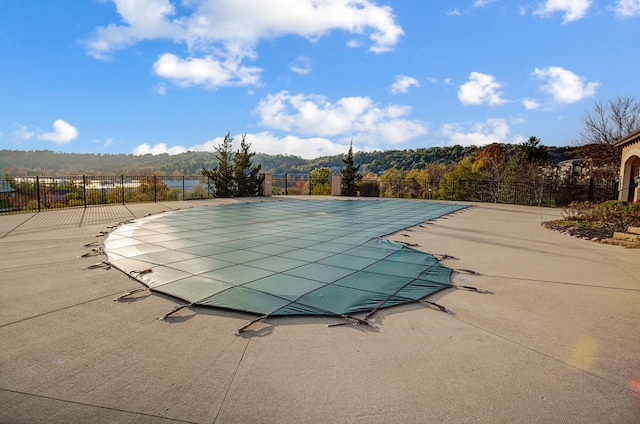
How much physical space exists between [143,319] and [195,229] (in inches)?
202

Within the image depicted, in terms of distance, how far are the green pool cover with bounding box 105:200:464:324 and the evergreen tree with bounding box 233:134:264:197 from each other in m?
11.2

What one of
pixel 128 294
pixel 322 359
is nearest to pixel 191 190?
pixel 128 294

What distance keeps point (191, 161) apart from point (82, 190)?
1658 centimetres

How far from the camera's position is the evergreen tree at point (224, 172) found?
19.2m

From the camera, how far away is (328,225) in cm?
898

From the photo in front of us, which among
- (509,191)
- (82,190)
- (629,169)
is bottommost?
(82,190)

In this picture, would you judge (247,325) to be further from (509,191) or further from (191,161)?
(191,161)

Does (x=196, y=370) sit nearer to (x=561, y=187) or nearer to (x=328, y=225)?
(x=328, y=225)

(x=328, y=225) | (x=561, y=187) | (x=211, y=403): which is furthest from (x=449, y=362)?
(x=561, y=187)

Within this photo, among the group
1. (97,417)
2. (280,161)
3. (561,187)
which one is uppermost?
(280,161)

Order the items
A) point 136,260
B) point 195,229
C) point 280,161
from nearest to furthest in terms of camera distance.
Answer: point 136,260
point 195,229
point 280,161

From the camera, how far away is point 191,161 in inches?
1208

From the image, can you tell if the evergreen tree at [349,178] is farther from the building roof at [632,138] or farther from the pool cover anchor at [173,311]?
the pool cover anchor at [173,311]

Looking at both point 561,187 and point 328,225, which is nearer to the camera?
point 328,225
